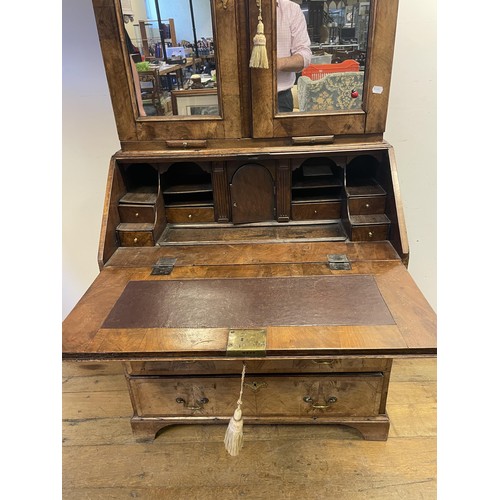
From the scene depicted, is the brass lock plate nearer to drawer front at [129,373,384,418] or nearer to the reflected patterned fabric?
drawer front at [129,373,384,418]

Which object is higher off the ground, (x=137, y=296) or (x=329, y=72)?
(x=329, y=72)

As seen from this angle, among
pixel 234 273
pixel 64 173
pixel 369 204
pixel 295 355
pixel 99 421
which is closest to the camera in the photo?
pixel 295 355

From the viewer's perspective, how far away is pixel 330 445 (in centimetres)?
156

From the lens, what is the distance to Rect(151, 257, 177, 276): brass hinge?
1421 mm

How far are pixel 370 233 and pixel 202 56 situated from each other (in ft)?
2.96

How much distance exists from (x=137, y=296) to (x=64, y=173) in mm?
943

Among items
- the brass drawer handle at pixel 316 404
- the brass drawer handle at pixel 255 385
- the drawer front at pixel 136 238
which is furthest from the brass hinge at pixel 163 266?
the brass drawer handle at pixel 316 404

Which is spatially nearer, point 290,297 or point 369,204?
point 290,297

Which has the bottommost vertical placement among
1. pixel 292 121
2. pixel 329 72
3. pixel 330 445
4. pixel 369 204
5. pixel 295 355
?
pixel 330 445

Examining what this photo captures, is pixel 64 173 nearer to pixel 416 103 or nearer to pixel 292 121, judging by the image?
pixel 292 121

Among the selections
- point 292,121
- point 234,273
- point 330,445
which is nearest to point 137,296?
point 234,273

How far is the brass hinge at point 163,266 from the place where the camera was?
55.9 inches

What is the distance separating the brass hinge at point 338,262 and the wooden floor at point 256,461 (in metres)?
0.71

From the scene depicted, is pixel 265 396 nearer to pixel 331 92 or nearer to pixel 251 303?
pixel 251 303
